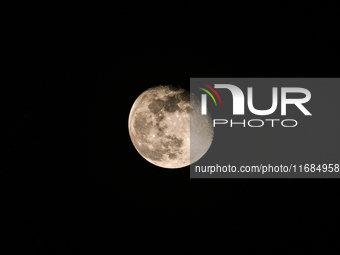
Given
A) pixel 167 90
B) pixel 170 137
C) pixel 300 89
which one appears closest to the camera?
pixel 170 137

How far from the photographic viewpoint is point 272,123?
3.67 meters

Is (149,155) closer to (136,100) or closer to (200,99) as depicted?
(136,100)

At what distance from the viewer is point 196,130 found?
122 inches

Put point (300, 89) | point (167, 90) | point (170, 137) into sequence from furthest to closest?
1. point (300, 89)
2. point (167, 90)
3. point (170, 137)

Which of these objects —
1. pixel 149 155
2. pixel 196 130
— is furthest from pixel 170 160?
pixel 196 130

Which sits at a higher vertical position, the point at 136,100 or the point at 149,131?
the point at 136,100

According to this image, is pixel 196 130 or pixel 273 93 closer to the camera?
pixel 196 130

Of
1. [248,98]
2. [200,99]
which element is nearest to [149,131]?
[200,99]

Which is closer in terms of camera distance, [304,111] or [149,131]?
[149,131]

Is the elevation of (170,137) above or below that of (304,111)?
below

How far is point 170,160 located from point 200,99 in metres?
0.92

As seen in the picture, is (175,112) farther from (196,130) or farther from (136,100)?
(136,100)

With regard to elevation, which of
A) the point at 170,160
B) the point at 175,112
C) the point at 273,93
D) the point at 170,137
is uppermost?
the point at 273,93

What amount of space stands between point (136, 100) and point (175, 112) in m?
0.69
